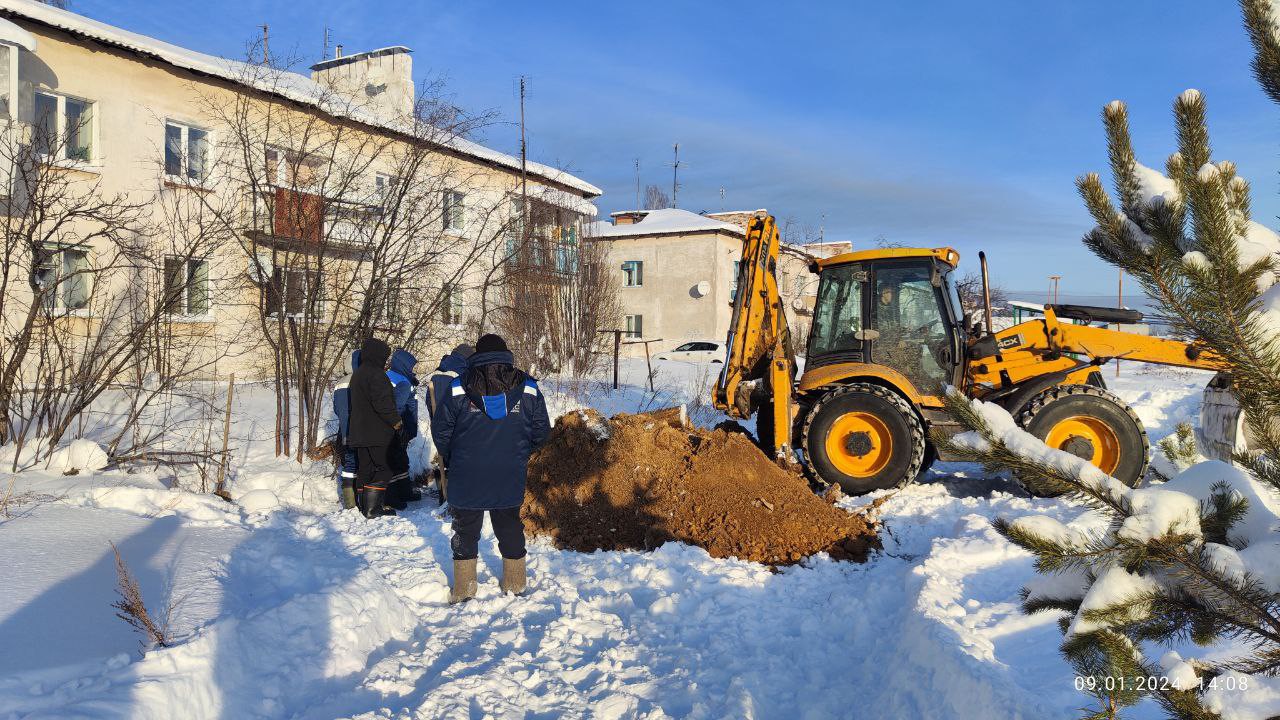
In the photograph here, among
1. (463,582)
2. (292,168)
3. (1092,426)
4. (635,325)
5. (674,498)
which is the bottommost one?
(463,582)

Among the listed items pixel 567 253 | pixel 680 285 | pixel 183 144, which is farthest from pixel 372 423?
pixel 680 285

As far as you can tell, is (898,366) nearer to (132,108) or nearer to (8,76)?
(8,76)

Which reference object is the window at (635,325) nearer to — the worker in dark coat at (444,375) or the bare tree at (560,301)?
the bare tree at (560,301)

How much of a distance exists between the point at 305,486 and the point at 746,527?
15.9ft

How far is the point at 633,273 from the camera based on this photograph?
38219mm

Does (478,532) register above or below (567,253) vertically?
below

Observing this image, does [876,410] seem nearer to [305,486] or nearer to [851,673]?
[851,673]

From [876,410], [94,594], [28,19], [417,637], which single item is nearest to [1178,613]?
[417,637]

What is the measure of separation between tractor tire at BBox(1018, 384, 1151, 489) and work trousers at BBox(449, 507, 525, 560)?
5.28m

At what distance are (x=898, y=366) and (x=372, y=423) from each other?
5712 millimetres

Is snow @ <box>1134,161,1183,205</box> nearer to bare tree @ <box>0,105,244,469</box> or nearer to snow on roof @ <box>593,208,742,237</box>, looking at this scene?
bare tree @ <box>0,105,244,469</box>

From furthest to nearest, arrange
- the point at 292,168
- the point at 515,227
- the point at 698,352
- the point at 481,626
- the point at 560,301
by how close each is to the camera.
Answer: the point at 698,352 → the point at 560,301 → the point at 515,227 → the point at 292,168 → the point at 481,626

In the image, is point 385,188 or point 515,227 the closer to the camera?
point 385,188

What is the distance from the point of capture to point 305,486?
8.77 m
